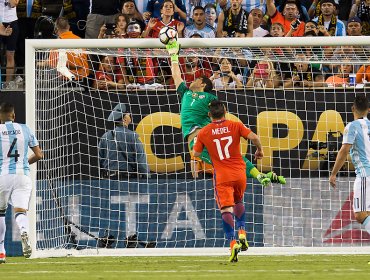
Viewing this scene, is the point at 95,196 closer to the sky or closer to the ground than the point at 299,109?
closer to the ground

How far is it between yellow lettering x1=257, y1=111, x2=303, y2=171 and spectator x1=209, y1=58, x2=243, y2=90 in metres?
0.64

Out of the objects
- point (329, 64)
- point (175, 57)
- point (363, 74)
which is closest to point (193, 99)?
point (175, 57)

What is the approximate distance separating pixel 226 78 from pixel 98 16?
12.0ft

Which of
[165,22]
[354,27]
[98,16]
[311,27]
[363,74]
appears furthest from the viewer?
[98,16]

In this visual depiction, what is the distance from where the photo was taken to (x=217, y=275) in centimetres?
1228

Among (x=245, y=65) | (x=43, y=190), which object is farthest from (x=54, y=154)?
(x=245, y=65)

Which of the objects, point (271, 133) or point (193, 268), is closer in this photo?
point (193, 268)

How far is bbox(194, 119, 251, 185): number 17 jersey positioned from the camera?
14758 mm

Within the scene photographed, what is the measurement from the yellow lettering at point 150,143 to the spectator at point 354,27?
389 cm

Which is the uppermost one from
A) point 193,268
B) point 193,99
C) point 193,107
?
point 193,99

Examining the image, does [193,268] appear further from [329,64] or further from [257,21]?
[257,21]

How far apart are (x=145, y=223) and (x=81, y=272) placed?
17.8ft

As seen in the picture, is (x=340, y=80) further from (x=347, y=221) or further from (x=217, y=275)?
(x=217, y=275)

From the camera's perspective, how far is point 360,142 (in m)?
14.6
